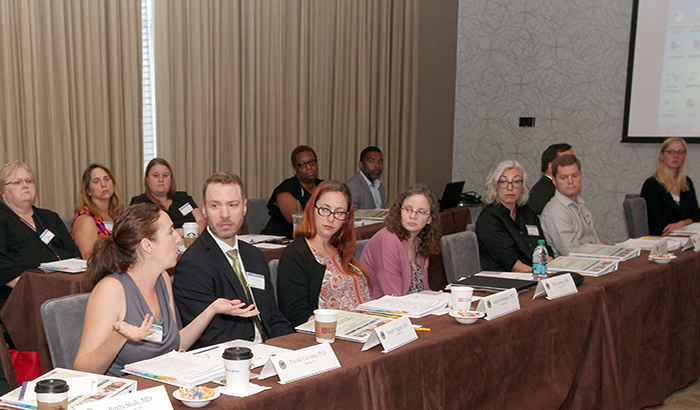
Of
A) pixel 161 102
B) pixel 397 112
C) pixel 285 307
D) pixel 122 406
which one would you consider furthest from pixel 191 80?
pixel 122 406

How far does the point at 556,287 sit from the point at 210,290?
54.4 inches

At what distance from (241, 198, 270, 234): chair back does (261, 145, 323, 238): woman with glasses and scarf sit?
4.8 inches

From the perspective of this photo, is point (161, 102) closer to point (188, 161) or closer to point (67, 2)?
point (188, 161)

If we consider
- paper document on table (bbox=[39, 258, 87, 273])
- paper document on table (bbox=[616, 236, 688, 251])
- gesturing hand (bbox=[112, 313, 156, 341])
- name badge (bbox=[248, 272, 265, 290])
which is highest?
gesturing hand (bbox=[112, 313, 156, 341])

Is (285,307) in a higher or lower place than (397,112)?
lower

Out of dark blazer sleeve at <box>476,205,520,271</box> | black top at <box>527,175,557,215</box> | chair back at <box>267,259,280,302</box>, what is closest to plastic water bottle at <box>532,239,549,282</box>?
dark blazer sleeve at <box>476,205,520,271</box>

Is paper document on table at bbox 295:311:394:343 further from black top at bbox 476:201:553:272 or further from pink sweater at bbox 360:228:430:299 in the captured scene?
black top at bbox 476:201:553:272

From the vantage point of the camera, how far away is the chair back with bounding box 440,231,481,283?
11.2 ft

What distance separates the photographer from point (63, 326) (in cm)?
195

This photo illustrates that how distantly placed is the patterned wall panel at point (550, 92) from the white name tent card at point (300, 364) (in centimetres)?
584

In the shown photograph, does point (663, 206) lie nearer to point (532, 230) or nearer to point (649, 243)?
point (649, 243)

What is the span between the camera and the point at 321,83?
6.51 meters

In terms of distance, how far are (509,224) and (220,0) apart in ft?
10.9

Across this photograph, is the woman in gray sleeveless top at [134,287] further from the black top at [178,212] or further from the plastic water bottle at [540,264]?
the black top at [178,212]
